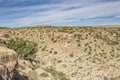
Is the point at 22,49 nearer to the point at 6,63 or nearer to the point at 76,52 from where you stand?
the point at 76,52

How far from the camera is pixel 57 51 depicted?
6900 cm

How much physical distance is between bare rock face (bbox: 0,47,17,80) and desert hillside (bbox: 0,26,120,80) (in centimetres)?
2506

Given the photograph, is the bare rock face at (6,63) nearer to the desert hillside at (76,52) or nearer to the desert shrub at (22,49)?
the desert shrub at (22,49)

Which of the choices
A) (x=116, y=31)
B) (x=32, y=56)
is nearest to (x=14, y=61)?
(x=32, y=56)

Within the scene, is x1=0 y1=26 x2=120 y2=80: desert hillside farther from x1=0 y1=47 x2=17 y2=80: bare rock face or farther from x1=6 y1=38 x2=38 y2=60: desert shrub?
x1=0 y1=47 x2=17 y2=80: bare rock face

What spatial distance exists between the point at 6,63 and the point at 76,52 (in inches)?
1737

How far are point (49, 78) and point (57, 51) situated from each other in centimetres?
2576

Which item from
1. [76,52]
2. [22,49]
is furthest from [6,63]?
[76,52]

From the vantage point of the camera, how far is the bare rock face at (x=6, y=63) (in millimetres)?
24091

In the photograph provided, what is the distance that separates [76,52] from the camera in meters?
69.0

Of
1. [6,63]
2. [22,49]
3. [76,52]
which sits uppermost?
[6,63]

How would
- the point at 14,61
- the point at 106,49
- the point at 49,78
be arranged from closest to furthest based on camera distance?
the point at 14,61 < the point at 49,78 < the point at 106,49

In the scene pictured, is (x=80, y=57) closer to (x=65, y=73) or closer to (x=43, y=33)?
(x=65, y=73)

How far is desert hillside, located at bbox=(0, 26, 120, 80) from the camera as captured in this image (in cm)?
5999
